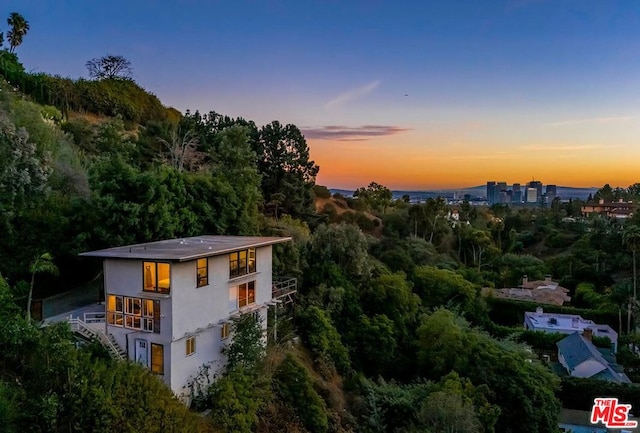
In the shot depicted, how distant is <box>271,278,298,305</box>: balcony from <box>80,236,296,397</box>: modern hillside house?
13.4ft

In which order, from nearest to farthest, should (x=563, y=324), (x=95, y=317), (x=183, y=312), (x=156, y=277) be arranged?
(x=156, y=277) < (x=183, y=312) < (x=95, y=317) < (x=563, y=324)

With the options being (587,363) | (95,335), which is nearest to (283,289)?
(95,335)

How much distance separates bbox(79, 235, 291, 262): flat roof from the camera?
567 inches

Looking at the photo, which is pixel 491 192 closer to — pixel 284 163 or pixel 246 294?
pixel 284 163

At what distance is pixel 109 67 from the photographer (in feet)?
195

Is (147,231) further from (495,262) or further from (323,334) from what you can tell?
(495,262)

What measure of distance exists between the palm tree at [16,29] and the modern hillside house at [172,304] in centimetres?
4401

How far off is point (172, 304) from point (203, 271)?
1.76 meters

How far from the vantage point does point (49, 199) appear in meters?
19.9

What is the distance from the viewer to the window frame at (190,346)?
15141mm

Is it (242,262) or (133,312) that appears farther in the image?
(242,262)

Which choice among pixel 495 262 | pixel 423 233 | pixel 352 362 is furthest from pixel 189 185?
pixel 495 262

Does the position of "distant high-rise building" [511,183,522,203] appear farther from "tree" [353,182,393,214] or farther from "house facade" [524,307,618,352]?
"house facade" [524,307,618,352]

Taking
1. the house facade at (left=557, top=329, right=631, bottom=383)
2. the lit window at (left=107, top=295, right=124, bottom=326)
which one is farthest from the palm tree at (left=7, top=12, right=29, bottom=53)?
the house facade at (left=557, top=329, right=631, bottom=383)
